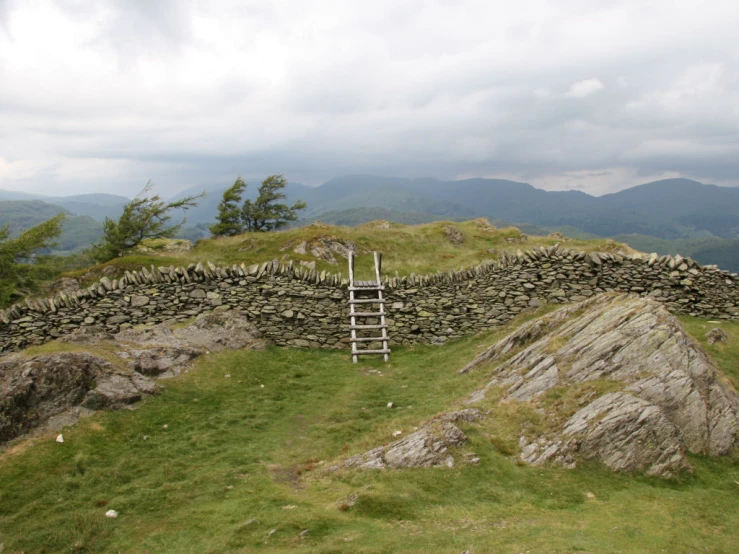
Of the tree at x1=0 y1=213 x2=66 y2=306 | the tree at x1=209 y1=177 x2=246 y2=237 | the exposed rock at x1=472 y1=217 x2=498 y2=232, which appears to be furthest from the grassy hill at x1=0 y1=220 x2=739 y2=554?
the tree at x1=209 y1=177 x2=246 y2=237

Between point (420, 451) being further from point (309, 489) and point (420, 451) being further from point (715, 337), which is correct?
point (715, 337)

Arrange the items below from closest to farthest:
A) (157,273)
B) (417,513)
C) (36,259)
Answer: (417,513) < (157,273) < (36,259)

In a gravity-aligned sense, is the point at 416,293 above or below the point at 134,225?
below

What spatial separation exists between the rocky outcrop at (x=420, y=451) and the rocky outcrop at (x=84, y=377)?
24.0 feet

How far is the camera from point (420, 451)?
943 centimetres

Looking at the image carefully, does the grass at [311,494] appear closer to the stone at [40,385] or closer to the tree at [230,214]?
the stone at [40,385]

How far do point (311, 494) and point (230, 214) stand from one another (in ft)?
168

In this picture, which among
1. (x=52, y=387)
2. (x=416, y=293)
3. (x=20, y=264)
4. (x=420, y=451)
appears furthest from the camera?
(x=20, y=264)

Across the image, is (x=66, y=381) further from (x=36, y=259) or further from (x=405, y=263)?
(x=36, y=259)

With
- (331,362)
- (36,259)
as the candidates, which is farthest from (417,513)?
(36,259)

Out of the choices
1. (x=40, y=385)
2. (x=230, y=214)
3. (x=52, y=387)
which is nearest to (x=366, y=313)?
(x=52, y=387)

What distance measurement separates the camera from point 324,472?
9773 mm

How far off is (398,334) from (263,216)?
4139 centimetres

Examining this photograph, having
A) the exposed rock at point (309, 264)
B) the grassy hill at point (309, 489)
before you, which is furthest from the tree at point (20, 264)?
the grassy hill at point (309, 489)
